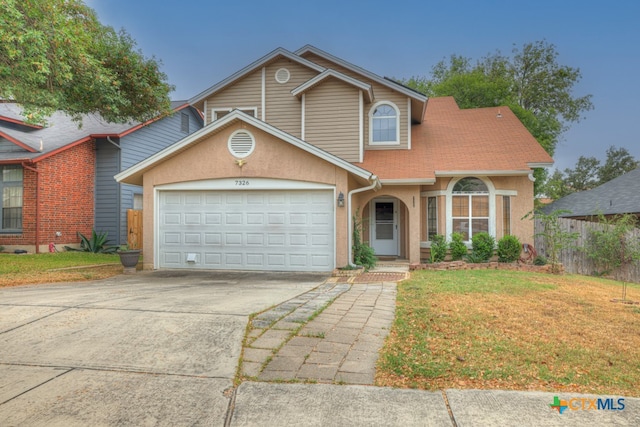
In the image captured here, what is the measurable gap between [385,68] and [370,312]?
107 feet

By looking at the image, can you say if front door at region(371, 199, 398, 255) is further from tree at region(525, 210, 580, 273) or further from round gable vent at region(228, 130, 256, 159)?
round gable vent at region(228, 130, 256, 159)

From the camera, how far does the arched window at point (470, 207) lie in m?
12.9

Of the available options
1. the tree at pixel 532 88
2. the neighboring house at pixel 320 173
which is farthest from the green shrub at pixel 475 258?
the tree at pixel 532 88

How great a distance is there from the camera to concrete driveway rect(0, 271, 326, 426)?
302 cm

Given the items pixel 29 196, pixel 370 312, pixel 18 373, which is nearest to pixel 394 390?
pixel 370 312

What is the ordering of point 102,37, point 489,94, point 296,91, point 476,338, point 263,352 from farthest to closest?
point 489,94
point 296,91
point 102,37
point 476,338
point 263,352

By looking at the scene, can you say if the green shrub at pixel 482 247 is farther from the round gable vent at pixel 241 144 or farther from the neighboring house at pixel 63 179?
the neighboring house at pixel 63 179

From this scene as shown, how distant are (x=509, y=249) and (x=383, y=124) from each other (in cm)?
572

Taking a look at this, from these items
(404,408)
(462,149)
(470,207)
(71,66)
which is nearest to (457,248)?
(470,207)

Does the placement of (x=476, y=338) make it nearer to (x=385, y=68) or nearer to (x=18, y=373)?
(x=18, y=373)

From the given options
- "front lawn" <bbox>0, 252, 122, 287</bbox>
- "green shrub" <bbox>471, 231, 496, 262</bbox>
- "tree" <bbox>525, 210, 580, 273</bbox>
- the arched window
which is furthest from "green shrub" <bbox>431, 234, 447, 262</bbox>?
"front lawn" <bbox>0, 252, 122, 287</bbox>

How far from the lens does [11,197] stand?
14.3 metres

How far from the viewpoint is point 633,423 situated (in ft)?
9.32

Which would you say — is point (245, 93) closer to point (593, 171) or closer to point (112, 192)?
point (112, 192)
